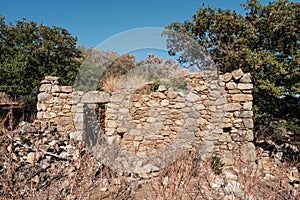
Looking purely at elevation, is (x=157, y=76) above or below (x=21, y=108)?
above

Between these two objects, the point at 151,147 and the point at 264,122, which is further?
the point at 264,122

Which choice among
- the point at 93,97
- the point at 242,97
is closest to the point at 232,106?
the point at 242,97

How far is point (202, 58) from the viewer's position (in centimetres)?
741

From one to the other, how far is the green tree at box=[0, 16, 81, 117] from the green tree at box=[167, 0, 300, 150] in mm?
5893

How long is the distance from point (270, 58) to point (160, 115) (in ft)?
10.2

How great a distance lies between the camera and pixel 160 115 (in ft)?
17.6

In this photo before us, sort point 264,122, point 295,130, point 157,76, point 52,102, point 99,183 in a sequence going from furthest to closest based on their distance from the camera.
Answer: point 157,76 < point 264,122 < point 295,130 < point 52,102 < point 99,183

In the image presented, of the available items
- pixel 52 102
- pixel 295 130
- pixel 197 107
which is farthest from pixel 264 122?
pixel 52 102

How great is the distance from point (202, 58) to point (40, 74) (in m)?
6.03

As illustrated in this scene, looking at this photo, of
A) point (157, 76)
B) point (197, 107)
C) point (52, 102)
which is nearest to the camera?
point (197, 107)

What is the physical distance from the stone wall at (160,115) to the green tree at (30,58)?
3456 millimetres

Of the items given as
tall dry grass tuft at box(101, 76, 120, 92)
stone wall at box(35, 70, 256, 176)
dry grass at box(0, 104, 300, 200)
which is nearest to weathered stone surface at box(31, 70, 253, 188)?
stone wall at box(35, 70, 256, 176)

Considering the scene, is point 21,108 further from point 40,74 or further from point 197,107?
point 197,107

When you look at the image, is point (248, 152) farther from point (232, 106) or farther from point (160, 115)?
point (160, 115)
